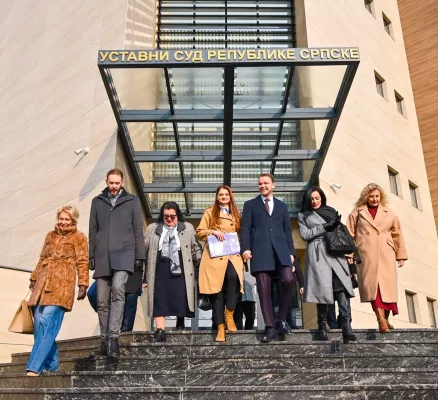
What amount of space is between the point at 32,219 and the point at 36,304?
761cm

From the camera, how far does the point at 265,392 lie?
135 inches

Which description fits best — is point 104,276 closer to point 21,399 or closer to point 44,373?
point 44,373

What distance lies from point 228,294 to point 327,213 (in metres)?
1.45

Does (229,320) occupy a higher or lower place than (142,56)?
lower

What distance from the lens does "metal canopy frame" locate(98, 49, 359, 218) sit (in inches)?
322

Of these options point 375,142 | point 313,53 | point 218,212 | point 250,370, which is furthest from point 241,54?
point 375,142

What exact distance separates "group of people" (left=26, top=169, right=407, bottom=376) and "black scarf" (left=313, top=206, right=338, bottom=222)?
0.01m

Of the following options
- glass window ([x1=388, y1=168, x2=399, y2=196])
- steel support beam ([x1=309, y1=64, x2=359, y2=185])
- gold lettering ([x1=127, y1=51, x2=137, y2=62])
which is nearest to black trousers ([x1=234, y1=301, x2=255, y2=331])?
steel support beam ([x1=309, y1=64, x2=359, y2=185])

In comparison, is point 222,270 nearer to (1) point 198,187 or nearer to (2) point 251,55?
(2) point 251,55

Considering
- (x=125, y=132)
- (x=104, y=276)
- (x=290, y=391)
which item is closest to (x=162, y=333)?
(x=104, y=276)

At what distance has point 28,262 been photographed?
11.5 meters

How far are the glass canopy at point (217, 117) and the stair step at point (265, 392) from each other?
228 inches

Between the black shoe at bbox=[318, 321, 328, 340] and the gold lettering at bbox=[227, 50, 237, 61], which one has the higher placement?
the gold lettering at bbox=[227, 50, 237, 61]

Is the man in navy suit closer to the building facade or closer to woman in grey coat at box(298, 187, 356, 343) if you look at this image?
woman in grey coat at box(298, 187, 356, 343)
